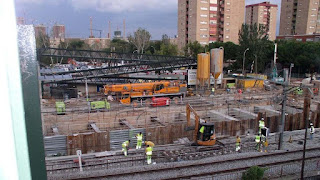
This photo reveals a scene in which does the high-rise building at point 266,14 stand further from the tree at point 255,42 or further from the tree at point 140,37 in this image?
the tree at point 255,42

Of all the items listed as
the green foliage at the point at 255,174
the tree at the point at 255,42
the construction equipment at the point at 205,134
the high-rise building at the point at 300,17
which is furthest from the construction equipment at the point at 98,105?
the high-rise building at the point at 300,17

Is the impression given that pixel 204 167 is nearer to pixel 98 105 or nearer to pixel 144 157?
pixel 144 157

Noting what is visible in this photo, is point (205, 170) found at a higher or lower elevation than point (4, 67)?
lower

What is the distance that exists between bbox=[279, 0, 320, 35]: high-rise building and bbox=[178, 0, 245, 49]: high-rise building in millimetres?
20271

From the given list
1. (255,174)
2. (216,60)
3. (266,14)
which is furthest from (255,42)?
(266,14)

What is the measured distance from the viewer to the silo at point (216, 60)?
103 feet

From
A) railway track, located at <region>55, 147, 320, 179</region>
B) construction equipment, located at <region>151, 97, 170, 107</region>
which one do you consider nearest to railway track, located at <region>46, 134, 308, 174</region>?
railway track, located at <region>55, 147, 320, 179</region>

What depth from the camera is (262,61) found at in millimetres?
45375

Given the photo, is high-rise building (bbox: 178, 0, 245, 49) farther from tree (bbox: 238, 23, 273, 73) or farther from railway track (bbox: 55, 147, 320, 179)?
railway track (bbox: 55, 147, 320, 179)

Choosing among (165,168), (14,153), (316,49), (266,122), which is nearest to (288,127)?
(266,122)

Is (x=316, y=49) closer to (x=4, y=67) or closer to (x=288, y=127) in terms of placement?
(x=288, y=127)

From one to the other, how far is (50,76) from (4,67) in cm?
2890

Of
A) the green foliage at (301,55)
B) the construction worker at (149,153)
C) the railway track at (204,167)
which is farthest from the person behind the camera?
the green foliage at (301,55)

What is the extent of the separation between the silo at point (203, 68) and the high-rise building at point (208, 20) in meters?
34.3
